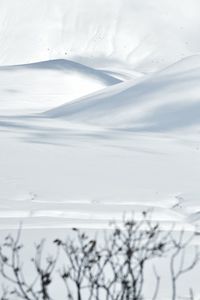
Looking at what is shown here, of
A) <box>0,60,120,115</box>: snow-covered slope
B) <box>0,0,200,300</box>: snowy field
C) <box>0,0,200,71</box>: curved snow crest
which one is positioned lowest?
<box>0,0,200,300</box>: snowy field

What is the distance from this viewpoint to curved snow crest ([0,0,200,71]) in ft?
344

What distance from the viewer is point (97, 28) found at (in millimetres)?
109500

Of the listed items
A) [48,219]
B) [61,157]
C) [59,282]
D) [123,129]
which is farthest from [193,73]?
[59,282]

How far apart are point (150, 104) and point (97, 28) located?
295 ft

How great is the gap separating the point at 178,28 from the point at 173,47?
554 centimetres

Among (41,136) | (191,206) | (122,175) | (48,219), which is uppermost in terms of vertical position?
(41,136)

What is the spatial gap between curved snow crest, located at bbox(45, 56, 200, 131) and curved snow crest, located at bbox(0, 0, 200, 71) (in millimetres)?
80027

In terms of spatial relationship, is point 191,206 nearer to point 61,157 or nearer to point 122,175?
point 122,175

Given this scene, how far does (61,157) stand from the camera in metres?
14.0

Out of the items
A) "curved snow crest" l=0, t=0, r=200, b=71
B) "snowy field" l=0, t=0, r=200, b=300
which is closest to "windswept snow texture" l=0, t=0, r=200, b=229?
"snowy field" l=0, t=0, r=200, b=300

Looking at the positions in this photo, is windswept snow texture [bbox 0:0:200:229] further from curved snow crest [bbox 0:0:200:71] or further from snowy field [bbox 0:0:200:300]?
curved snow crest [bbox 0:0:200:71]

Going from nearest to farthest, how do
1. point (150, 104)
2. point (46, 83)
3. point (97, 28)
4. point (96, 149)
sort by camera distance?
point (96, 149), point (150, 104), point (46, 83), point (97, 28)

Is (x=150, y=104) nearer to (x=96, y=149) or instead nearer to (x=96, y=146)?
(x=96, y=146)

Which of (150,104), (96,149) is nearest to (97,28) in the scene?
(150,104)
